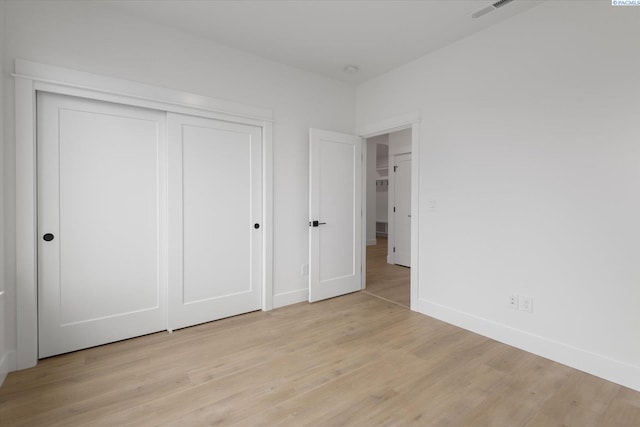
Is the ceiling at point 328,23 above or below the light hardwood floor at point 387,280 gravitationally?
above

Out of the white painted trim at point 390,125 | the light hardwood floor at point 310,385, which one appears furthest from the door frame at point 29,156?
the white painted trim at point 390,125

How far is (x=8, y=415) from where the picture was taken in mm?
1705

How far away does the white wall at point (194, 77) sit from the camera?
2.17 m

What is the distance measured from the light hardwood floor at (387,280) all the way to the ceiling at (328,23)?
114 inches

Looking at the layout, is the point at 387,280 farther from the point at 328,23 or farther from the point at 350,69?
the point at 328,23

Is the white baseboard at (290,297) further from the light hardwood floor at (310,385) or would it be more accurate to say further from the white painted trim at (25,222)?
the white painted trim at (25,222)

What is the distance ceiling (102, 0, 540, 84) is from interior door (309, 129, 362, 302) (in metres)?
0.97

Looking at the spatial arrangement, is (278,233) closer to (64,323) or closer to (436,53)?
(64,323)

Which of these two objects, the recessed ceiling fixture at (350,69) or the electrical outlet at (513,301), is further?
the recessed ceiling fixture at (350,69)

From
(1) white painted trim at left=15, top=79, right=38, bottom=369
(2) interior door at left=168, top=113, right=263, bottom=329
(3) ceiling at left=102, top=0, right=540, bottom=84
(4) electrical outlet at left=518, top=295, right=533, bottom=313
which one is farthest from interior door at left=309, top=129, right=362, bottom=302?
(1) white painted trim at left=15, top=79, right=38, bottom=369

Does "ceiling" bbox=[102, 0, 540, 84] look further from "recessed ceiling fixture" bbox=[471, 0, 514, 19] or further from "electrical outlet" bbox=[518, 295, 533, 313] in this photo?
"electrical outlet" bbox=[518, 295, 533, 313]

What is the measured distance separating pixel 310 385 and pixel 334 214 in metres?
2.18

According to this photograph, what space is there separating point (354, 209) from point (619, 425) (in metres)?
2.93

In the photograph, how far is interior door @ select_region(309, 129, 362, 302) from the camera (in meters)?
3.63
